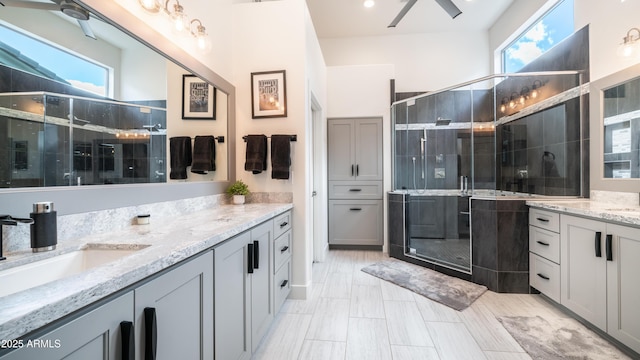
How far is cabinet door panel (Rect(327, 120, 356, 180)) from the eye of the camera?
425cm

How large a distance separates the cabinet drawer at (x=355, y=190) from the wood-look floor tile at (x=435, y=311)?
1.92m

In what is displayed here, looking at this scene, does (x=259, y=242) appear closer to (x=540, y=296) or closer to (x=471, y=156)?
(x=540, y=296)

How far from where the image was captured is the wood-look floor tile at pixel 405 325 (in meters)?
1.90

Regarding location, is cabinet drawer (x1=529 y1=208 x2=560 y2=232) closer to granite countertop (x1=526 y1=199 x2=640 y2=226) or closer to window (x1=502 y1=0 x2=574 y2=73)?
granite countertop (x1=526 y1=199 x2=640 y2=226)

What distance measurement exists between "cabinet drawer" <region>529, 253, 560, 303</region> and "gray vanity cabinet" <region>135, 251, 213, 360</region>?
8.90ft

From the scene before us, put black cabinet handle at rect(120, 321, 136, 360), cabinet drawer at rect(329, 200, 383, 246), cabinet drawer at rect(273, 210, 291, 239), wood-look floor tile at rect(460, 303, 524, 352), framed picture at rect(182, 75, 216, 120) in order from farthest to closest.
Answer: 1. cabinet drawer at rect(329, 200, 383, 246)
2. cabinet drawer at rect(273, 210, 291, 239)
3. framed picture at rect(182, 75, 216, 120)
4. wood-look floor tile at rect(460, 303, 524, 352)
5. black cabinet handle at rect(120, 321, 136, 360)

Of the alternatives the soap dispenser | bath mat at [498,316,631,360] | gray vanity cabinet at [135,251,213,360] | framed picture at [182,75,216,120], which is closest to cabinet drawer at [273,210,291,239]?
gray vanity cabinet at [135,251,213,360]

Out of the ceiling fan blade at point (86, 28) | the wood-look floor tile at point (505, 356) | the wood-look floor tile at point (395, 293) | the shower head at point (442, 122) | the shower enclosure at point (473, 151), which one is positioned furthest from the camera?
the shower head at point (442, 122)

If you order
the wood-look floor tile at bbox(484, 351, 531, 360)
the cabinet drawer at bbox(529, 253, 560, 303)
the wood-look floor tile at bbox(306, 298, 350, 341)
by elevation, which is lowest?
the wood-look floor tile at bbox(306, 298, 350, 341)

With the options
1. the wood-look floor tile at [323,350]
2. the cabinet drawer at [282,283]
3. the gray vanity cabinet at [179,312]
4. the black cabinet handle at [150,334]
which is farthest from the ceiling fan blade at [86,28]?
the wood-look floor tile at [323,350]

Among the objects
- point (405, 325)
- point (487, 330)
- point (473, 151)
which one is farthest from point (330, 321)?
point (473, 151)

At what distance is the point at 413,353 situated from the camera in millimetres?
1764

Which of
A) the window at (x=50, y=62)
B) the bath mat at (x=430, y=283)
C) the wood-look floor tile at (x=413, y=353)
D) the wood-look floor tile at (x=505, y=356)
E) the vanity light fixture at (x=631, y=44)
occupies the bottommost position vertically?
the wood-look floor tile at (x=413, y=353)

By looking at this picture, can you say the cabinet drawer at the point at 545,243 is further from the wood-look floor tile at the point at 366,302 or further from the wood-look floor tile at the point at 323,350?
the wood-look floor tile at the point at 323,350
